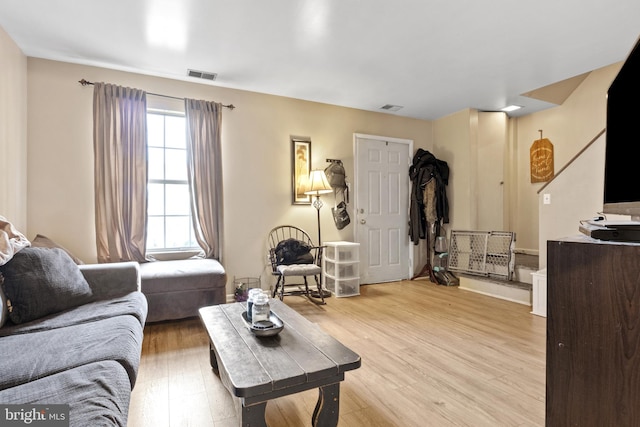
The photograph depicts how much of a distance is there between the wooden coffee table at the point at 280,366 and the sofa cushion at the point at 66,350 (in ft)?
1.33

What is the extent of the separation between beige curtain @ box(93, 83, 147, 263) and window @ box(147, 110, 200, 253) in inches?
7.7

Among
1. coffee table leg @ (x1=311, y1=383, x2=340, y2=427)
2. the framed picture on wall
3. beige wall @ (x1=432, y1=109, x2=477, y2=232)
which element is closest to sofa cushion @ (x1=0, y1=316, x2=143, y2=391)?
coffee table leg @ (x1=311, y1=383, x2=340, y2=427)

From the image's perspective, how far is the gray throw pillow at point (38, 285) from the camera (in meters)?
1.83

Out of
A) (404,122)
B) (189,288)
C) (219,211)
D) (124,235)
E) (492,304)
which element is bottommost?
(492,304)

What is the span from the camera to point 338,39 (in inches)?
109

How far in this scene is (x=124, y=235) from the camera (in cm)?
325

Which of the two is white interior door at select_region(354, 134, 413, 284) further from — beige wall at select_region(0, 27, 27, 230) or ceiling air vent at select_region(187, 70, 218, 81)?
beige wall at select_region(0, 27, 27, 230)

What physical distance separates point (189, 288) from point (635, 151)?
320cm

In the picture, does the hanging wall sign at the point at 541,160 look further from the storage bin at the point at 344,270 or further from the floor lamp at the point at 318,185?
the floor lamp at the point at 318,185

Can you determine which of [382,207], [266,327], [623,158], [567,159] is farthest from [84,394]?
[567,159]

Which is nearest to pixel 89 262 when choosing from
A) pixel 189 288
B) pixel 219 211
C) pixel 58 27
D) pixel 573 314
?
pixel 189 288

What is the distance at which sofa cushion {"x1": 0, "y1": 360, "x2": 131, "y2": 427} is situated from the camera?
3.36 ft

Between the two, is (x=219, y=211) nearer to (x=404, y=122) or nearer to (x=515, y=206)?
(x=404, y=122)

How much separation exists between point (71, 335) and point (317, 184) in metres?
2.90
